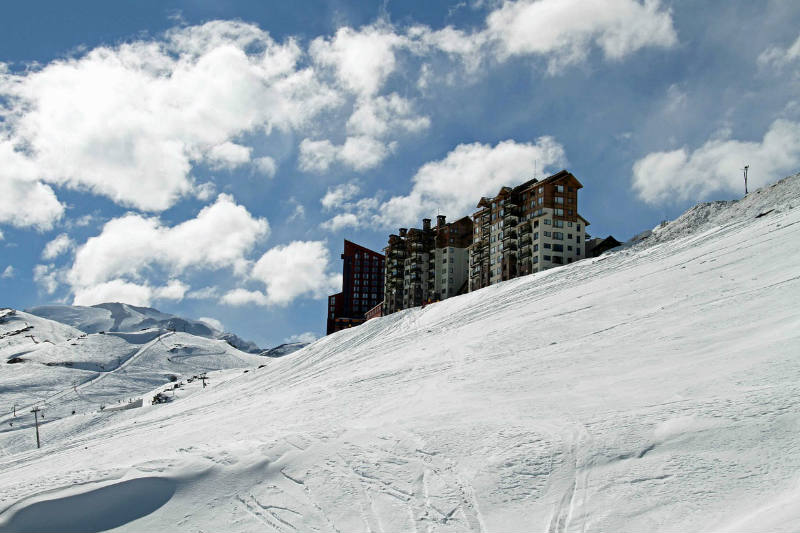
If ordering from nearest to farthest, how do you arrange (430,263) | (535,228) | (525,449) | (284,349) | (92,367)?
(525,449) → (535,228) → (92,367) → (430,263) → (284,349)

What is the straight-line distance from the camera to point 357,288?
130 metres

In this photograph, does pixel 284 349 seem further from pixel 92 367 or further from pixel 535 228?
pixel 535 228

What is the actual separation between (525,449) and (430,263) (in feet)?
272

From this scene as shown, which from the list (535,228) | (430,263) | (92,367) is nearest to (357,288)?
(430,263)

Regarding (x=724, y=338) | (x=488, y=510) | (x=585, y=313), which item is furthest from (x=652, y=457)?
(x=585, y=313)

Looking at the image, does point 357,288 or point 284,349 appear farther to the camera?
point 284,349

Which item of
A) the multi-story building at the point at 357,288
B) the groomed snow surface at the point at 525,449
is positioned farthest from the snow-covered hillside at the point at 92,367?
the groomed snow surface at the point at 525,449

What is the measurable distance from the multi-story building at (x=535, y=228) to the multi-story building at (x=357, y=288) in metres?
55.2


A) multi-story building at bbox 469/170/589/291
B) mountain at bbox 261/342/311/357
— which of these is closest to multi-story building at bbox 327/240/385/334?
mountain at bbox 261/342/311/357

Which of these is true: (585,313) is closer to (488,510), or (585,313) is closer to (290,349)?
(488,510)

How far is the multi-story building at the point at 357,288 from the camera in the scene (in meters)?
130

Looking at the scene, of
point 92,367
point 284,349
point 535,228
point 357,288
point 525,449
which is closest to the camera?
point 525,449

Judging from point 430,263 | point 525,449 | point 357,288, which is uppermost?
point 357,288

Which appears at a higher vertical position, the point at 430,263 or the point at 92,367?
the point at 430,263
